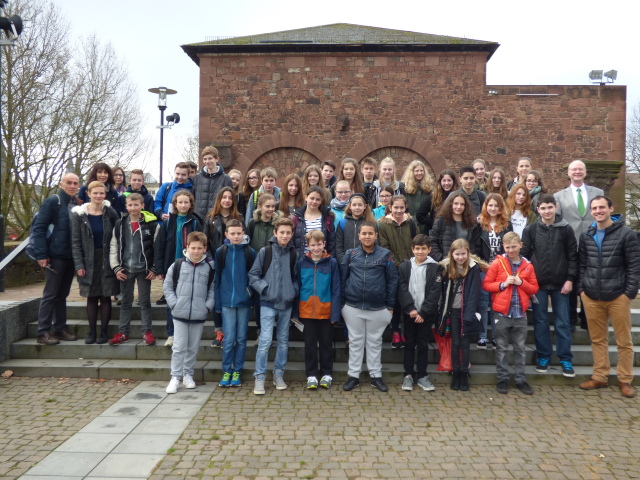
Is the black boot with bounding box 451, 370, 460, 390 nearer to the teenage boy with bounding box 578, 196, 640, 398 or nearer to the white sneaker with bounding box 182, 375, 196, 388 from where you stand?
the teenage boy with bounding box 578, 196, 640, 398

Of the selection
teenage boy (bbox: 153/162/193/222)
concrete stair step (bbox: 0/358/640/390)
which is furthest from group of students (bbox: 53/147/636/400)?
teenage boy (bbox: 153/162/193/222)

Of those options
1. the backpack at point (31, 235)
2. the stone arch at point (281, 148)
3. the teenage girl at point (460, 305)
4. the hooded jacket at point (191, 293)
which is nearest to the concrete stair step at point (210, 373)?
the teenage girl at point (460, 305)

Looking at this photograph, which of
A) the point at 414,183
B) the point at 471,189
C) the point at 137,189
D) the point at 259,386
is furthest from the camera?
the point at 137,189

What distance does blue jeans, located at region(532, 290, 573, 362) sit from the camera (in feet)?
21.1

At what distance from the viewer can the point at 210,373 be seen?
6340 millimetres

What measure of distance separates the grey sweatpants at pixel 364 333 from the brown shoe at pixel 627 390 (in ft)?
8.86

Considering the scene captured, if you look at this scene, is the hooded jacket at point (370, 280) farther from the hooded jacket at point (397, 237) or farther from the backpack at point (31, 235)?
the backpack at point (31, 235)

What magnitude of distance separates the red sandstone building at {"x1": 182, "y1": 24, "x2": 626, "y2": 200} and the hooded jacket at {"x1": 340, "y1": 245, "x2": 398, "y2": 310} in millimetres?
10311

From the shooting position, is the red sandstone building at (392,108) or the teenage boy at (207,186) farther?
the red sandstone building at (392,108)

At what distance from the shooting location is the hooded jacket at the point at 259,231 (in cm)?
673

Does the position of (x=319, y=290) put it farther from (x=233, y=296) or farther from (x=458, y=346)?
(x=458, y=346)

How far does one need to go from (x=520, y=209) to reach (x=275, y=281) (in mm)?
3495

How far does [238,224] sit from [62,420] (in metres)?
2.66

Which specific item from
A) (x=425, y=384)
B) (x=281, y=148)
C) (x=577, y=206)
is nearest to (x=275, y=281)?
A: (x=425, y=384)
